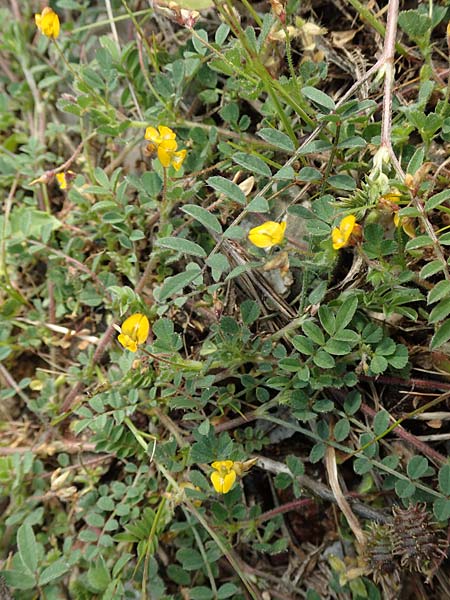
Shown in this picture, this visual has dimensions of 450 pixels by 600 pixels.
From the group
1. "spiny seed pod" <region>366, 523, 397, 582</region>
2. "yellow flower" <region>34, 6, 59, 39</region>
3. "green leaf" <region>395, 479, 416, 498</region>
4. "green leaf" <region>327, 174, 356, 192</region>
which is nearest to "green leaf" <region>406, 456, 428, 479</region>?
"green leaf" <region>395, 479, 416, 498</region>

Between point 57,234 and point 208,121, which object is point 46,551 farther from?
point 208,121

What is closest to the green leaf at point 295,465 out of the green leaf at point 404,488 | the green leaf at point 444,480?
the green leaf at point 404,488

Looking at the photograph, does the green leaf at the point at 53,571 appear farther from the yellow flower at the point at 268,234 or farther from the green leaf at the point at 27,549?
Result: the yellow flower at the point at 268,234

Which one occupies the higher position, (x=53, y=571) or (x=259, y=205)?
(x=259, y=205)

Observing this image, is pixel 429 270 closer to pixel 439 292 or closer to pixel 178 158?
pixel 439 292

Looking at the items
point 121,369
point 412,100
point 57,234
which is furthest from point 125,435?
point 412,100

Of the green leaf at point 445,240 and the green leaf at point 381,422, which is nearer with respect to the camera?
the green leaf at point 445,240

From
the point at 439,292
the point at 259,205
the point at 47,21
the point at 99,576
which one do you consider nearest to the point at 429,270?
the point at 439,292
